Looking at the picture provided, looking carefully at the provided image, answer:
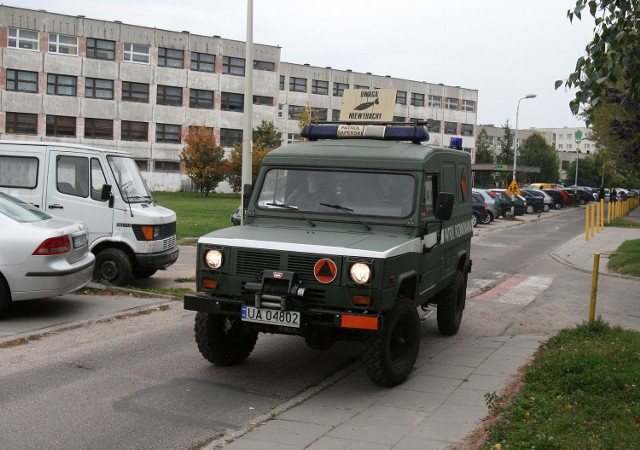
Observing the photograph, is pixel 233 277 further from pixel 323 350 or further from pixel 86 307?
pixel 86 307

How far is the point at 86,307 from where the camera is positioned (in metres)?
10.6

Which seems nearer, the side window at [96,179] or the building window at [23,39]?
the side window at [96,179]

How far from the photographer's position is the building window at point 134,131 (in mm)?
60763

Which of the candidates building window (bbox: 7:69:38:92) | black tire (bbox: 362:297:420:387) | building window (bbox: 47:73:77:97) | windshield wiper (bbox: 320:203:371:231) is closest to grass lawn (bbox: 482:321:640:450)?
black tire (bbox: 362:297:420:387)

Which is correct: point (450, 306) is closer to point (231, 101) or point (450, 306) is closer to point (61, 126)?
point (61, 126)

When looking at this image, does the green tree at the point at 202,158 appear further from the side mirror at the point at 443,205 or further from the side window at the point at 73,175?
the side mirror at the point at 443,205

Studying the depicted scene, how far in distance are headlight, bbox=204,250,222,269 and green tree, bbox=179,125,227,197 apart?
50.4m

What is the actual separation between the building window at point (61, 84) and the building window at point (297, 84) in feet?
81.1

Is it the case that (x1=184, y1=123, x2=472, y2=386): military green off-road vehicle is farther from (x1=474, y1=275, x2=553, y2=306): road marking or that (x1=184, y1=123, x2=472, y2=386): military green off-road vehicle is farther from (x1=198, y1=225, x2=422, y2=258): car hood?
(x1=474, y1=275, x2=553, y2=306): road marking

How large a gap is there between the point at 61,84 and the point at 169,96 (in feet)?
29.0

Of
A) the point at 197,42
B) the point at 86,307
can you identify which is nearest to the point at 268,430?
the point at 86,307

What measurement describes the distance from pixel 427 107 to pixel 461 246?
80.8 metres

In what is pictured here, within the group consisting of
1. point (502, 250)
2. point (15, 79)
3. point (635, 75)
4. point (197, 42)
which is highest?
point (197, 42)

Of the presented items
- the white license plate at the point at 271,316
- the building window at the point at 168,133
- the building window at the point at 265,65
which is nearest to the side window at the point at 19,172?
the white license plate at the point at 271,316
